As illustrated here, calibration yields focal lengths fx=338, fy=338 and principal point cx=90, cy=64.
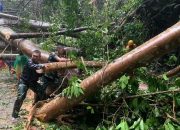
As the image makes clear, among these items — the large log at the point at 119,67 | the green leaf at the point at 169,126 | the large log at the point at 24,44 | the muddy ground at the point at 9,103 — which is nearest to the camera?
the green leaf at the point at 169,126

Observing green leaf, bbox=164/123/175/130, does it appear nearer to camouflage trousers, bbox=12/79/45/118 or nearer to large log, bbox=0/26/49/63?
camouflage trousers, bbox=12/79/45/118

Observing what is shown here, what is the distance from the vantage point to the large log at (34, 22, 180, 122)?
4.79 meters

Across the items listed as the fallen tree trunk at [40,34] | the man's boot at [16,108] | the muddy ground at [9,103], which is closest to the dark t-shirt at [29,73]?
the man's boot at [16,108]

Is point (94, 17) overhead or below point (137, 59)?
overhead

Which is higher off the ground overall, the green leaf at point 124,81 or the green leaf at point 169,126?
the green leaf at point 124,81

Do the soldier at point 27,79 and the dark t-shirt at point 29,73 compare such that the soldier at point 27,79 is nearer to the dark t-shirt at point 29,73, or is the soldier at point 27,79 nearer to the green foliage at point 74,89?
the dark t-shirt at point 29,73

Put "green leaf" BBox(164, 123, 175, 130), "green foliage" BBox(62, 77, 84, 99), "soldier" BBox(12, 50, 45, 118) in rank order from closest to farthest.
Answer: "green leaf" BBox(164, 123, 175, 130) < "green foliage" BBox(62, 77, 84, 99) < "soldier" BBox(12, 50, 45, 118)

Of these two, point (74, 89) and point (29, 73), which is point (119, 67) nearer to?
point (74, 89)

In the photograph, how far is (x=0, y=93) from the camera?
9.27 metres

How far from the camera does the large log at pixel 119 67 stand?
15.7ft

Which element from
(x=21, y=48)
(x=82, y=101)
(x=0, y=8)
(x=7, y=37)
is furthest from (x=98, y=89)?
(x=0, y=8)

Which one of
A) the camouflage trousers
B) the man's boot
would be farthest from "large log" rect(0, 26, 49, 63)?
the man's boot

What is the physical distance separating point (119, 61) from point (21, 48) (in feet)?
19.1

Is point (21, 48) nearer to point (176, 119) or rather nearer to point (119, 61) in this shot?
point (119, 61)
